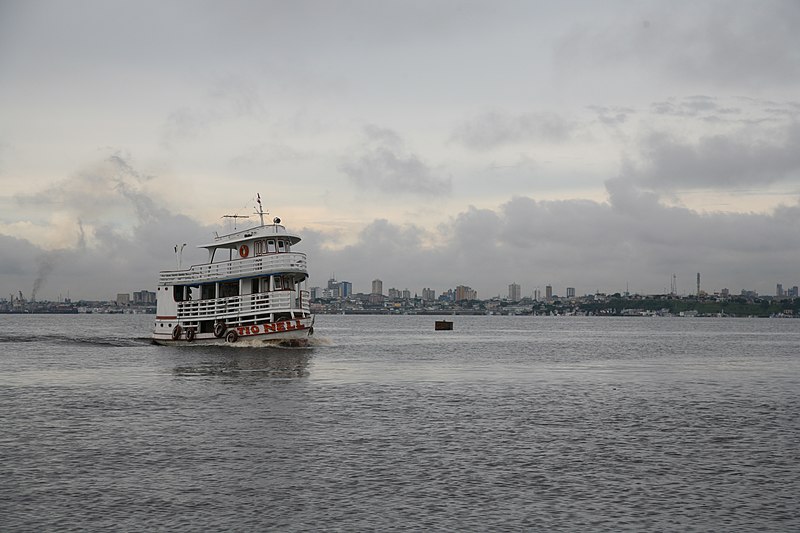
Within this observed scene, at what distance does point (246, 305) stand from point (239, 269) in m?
2.94

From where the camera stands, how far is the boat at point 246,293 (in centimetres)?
6184

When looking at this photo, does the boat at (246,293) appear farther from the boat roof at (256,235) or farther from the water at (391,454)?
the water at (391,454)

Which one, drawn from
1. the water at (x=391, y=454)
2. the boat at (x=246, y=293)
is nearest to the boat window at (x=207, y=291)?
the boat at (x=246, y=293)

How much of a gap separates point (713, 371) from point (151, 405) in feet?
131

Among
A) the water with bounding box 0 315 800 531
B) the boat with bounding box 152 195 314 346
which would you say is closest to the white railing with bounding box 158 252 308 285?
the boat with bounding box 152 195 314 346

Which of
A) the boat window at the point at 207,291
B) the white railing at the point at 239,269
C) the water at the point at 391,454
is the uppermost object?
the white railing at the point at 239,269

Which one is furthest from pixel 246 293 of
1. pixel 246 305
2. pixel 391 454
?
pixel 391 454

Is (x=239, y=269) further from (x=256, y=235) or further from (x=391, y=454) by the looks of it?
(x=391, y=454)

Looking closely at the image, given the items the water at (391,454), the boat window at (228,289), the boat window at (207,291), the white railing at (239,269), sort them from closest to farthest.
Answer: the water at (391,454) → the white railing at (239,269) → the boat window at (228,289) → the boat window at (207,291)

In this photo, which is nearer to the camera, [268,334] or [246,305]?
[268,334]

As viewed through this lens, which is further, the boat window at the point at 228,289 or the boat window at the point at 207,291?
the boat window at the point at 207,291

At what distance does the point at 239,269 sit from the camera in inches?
2490

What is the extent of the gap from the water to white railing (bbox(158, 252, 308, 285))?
15.8 meters

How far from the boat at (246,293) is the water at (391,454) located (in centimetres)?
1577
